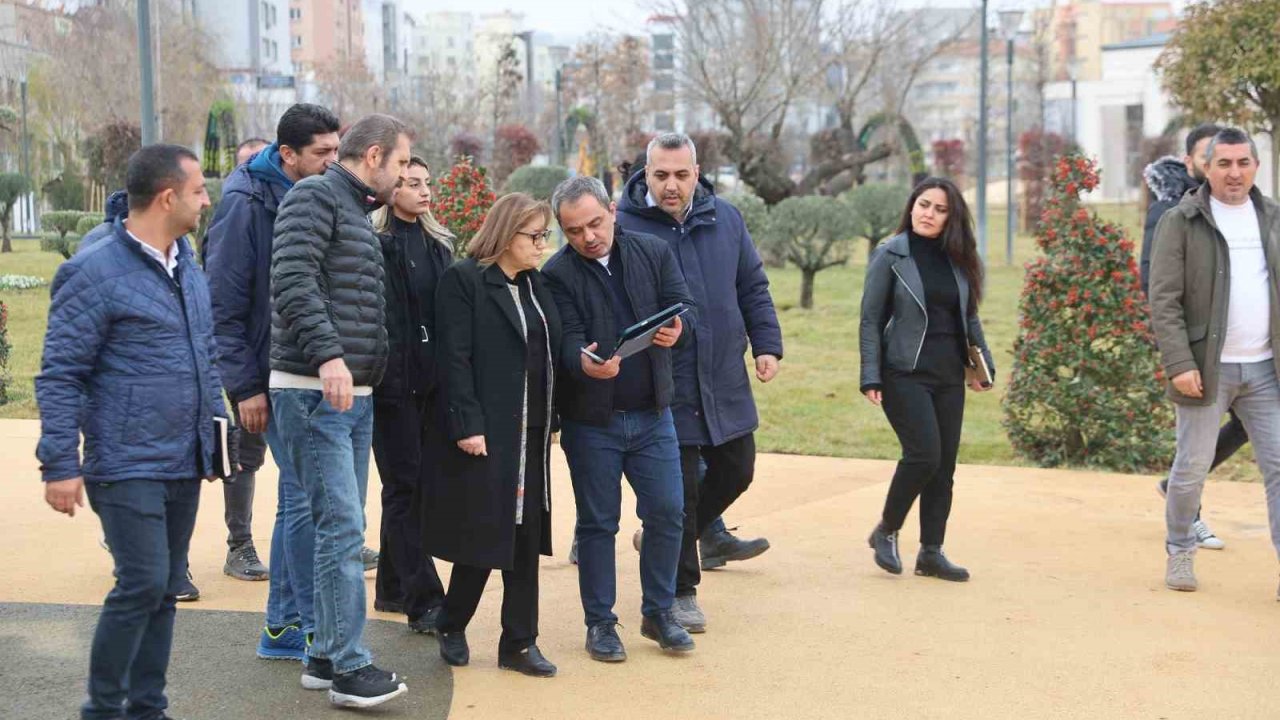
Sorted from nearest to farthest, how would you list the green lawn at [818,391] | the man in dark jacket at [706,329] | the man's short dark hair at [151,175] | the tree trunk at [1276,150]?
the man's short dark hair at [151,175], the man in dark jacket at [706,329], the green lawn at [818,391], the tree trunk at [1276,150]

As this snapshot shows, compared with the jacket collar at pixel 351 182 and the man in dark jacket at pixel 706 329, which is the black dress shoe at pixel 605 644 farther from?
the jacket collar at pixel 351 182

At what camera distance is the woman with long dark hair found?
21.2 ft

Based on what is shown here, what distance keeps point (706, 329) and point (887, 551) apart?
1523mm

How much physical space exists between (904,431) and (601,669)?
193 cm

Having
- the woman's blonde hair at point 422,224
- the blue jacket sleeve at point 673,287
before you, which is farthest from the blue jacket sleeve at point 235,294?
the blue jacket sleeve at point 673,287

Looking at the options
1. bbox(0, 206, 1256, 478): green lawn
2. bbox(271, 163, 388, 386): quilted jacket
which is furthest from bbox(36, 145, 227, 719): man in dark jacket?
bbox(0, 206, 1256, 478): green lawn

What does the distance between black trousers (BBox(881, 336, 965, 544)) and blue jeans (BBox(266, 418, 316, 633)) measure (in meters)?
2.64

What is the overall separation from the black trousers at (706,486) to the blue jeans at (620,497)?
0.97ft

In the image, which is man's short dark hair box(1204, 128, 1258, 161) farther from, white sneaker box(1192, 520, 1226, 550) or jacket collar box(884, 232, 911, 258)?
white sneaker box(1192, 520, 1226, 550)

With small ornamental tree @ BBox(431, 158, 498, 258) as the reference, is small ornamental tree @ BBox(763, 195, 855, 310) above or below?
below

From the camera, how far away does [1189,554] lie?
6.42 metres

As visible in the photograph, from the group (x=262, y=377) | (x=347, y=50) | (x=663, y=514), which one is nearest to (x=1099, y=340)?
(x=663, y=514)

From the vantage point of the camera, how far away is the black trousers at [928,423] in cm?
644

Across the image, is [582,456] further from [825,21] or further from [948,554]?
[825,21]
